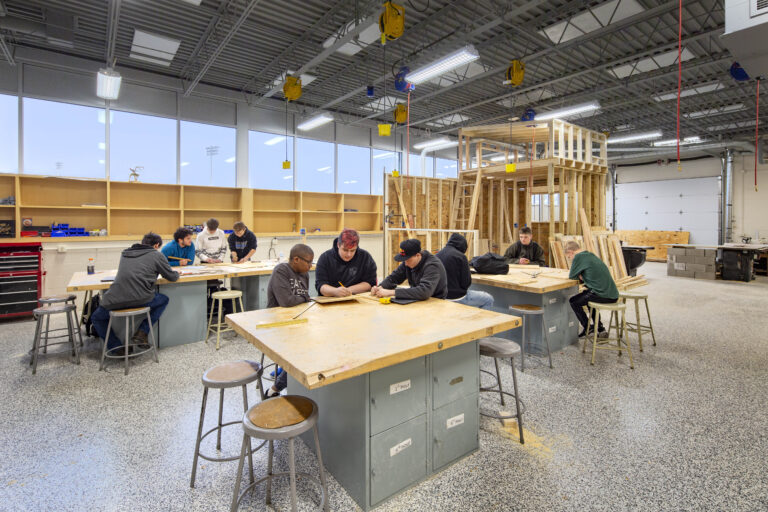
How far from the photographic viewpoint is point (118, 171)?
8.55 meters

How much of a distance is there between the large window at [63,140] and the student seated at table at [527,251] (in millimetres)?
8766

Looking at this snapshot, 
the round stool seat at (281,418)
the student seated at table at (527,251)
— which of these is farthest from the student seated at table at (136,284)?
the student seated at table at (527,251)

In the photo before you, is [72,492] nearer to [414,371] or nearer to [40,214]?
[414,371]

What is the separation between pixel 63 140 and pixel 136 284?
6329 millimetres

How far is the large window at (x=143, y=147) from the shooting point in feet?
28.0

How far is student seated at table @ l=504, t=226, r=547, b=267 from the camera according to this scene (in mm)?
6453

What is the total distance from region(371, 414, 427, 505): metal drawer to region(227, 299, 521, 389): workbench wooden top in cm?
52

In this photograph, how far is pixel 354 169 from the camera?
12.2 meters

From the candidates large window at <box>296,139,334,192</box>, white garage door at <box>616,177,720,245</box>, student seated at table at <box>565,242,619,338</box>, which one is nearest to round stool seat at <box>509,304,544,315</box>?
student seated at table at <box>565,242,619,338</box>

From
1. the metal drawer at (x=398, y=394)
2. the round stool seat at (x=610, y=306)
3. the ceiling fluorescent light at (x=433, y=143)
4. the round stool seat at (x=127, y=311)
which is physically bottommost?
the metal drawer at (x=398, y=394)

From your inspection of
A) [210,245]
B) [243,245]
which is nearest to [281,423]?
[210,245]

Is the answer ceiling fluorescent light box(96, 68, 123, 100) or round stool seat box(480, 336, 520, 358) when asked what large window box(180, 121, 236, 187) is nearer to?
ceiling fluorescent light box(96, 68, 123, 100)

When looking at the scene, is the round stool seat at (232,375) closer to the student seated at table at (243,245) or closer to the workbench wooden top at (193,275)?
the workbench wooden top at (193,275)

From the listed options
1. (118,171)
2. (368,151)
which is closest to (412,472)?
(118,171)
